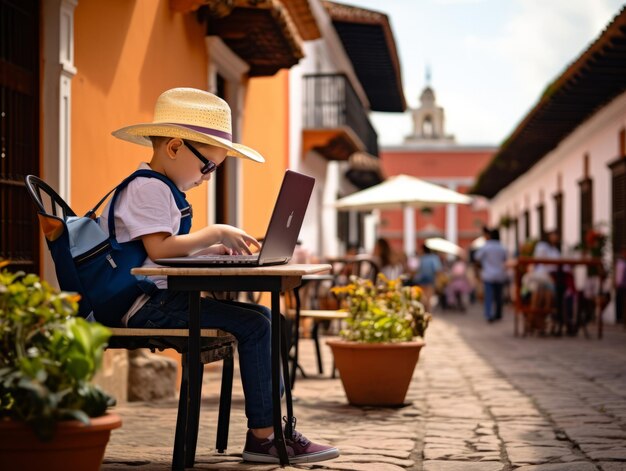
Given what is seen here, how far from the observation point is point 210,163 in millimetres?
4582

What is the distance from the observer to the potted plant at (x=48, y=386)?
2977mm

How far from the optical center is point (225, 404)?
16.3 ft

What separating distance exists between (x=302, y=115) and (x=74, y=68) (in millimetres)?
11429

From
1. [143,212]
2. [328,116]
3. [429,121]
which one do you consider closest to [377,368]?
[143,212]

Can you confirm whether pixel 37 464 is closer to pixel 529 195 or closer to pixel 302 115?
pixel 302 115

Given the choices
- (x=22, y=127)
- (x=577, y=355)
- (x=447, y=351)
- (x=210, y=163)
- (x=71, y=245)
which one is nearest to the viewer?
(x=71, y=245)

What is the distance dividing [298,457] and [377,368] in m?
2.16

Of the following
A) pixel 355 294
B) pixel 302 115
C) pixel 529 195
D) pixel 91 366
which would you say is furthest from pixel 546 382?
pixel 529 195

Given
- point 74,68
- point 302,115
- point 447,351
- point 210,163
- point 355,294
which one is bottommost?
point 447,351

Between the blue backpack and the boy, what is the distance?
0.04 metres

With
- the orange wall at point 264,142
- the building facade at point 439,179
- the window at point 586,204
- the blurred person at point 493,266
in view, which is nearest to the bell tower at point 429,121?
the building facade at point 439,179

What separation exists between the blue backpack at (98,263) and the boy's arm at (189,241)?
11cm

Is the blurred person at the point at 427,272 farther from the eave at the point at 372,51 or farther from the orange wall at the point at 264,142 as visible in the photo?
the orange wall at the point at 264,142

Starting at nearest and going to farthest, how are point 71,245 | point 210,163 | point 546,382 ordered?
point 71,245, point 210,163, point 546,382
